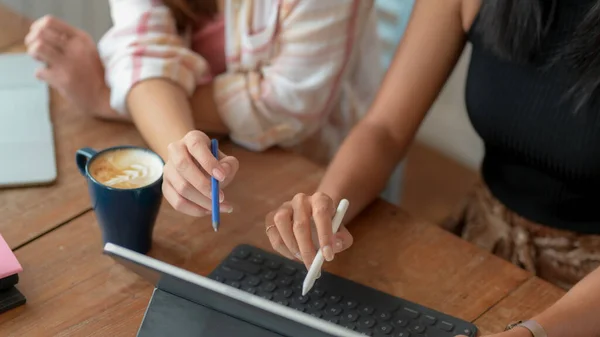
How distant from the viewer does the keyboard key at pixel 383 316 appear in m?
0.75

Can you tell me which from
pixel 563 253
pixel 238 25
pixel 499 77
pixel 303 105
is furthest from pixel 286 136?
pixel 563 253

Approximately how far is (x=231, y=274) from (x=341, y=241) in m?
0.13

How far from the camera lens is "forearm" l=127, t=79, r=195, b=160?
968 millimetres

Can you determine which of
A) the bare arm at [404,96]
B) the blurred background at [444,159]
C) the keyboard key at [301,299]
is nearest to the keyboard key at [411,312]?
the keyboard key at [301,299]

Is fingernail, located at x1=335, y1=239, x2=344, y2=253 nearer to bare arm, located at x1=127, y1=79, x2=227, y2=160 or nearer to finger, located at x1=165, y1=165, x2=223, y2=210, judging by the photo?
finger, located at x1=165, y1=165, x2=223, y2=210

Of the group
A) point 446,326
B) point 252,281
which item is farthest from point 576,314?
point 252,281

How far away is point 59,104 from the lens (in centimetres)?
109

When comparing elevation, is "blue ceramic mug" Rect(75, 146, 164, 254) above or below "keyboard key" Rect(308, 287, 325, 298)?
above

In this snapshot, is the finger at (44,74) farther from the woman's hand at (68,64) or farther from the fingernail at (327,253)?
the fingernail at (327,253)

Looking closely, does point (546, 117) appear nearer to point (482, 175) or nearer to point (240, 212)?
point (482, 175)

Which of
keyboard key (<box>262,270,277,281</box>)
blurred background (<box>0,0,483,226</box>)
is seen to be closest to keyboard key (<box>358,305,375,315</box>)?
keyboard key (<box>262,270,277,281</box>)

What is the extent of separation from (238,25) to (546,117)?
463mm

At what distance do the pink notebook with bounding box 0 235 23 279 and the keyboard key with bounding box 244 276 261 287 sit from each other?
24 cm

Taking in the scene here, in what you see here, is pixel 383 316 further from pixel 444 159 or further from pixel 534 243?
pixel 444 159
